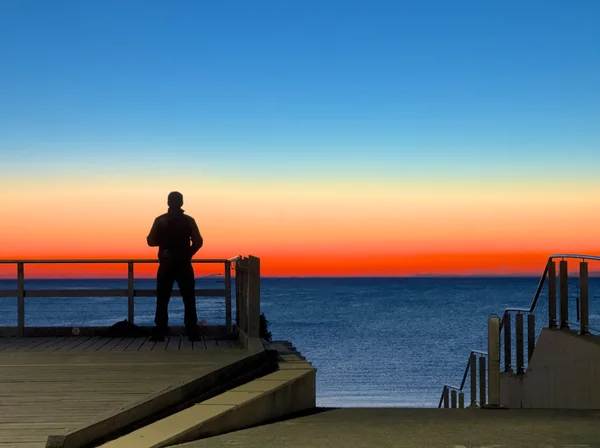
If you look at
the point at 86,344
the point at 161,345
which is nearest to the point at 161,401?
the point at 161,345

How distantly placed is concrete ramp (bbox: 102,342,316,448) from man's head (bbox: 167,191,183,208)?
11.4 ft

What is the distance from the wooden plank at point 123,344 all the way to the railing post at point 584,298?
5521 millimetres

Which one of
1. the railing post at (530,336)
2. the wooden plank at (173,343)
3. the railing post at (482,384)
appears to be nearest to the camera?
the wooden plank at (173,343)

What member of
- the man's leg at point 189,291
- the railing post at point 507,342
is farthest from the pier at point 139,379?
the railing post at point 507,342

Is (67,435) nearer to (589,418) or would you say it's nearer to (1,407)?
(1,407)

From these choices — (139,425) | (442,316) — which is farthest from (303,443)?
(442,316)

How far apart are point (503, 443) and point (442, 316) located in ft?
332

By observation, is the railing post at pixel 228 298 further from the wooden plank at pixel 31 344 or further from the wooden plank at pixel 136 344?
the wooden plank at pixel 31 344

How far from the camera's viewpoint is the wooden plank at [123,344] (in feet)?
35.7

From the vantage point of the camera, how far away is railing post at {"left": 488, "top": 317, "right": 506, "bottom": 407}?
985cm

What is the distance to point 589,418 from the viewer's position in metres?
7.36

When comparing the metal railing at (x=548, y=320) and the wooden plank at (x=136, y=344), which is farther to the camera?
the wooden plank at (x=136, y=344)

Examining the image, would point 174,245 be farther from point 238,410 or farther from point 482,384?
point 482,384

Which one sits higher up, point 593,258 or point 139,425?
point 593,258
